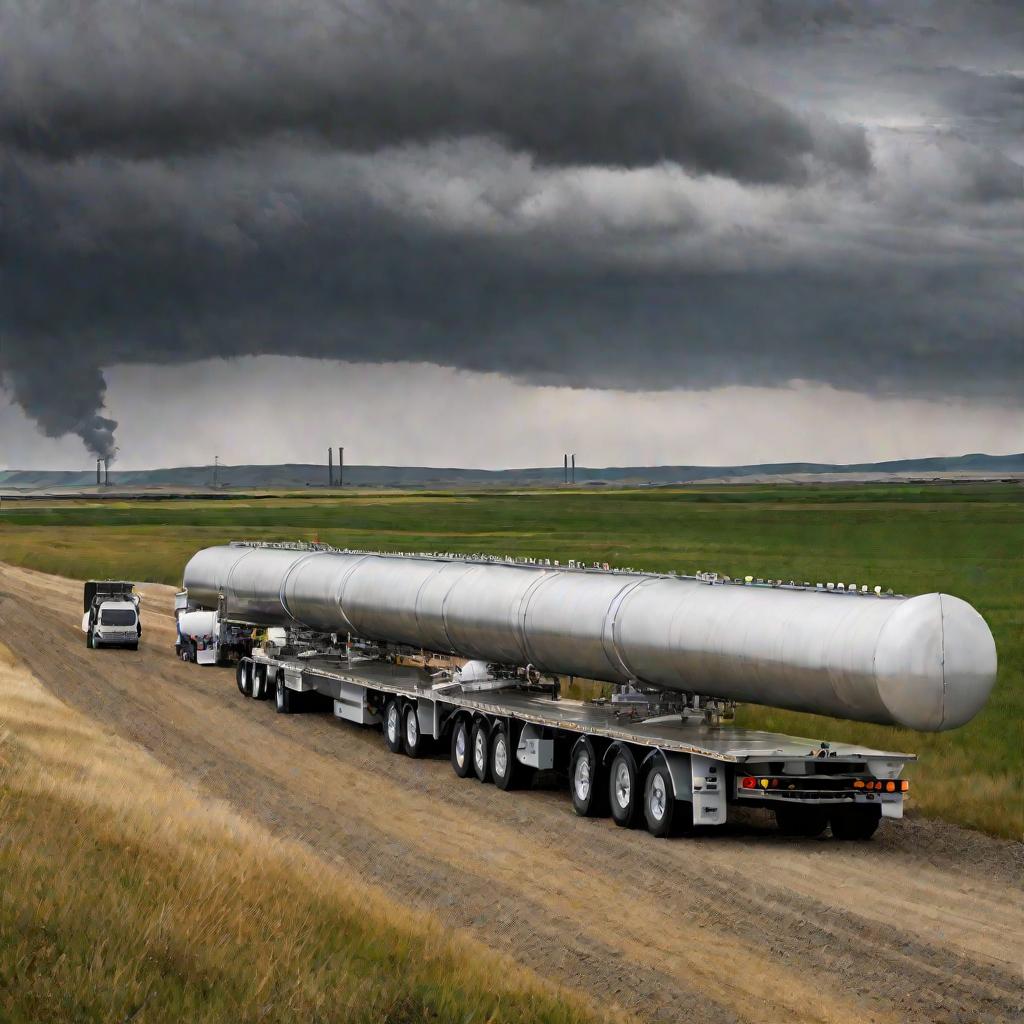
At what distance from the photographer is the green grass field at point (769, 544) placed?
27.4 m

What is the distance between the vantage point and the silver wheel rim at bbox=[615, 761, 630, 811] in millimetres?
22241

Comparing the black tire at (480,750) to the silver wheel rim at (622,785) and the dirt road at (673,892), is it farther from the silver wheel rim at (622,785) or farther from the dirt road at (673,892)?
the silver wheel rim at (622,785)

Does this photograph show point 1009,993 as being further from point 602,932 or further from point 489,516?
point 489,516

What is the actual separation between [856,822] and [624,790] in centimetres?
324

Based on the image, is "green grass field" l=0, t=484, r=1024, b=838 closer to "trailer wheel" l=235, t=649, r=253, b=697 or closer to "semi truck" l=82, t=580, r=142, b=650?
"trailer wheel" l=235, t=649, r=253, b=697

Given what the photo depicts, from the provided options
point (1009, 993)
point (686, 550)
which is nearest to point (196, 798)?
point (1009, 993)

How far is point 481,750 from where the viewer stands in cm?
2667

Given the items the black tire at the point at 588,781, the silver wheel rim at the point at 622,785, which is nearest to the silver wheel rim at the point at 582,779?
the black tire at the point at 588,781

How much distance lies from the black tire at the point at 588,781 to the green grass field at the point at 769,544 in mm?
4841

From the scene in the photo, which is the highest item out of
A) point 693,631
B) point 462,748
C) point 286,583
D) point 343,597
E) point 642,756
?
point 286,583

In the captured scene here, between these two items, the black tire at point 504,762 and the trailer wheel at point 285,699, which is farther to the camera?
the trailer wheel at point 285,699

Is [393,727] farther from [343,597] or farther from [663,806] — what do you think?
[663,806]

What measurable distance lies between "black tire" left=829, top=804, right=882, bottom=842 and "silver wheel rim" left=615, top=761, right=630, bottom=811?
111 inches

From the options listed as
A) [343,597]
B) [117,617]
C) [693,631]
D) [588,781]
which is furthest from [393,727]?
[117,617]
